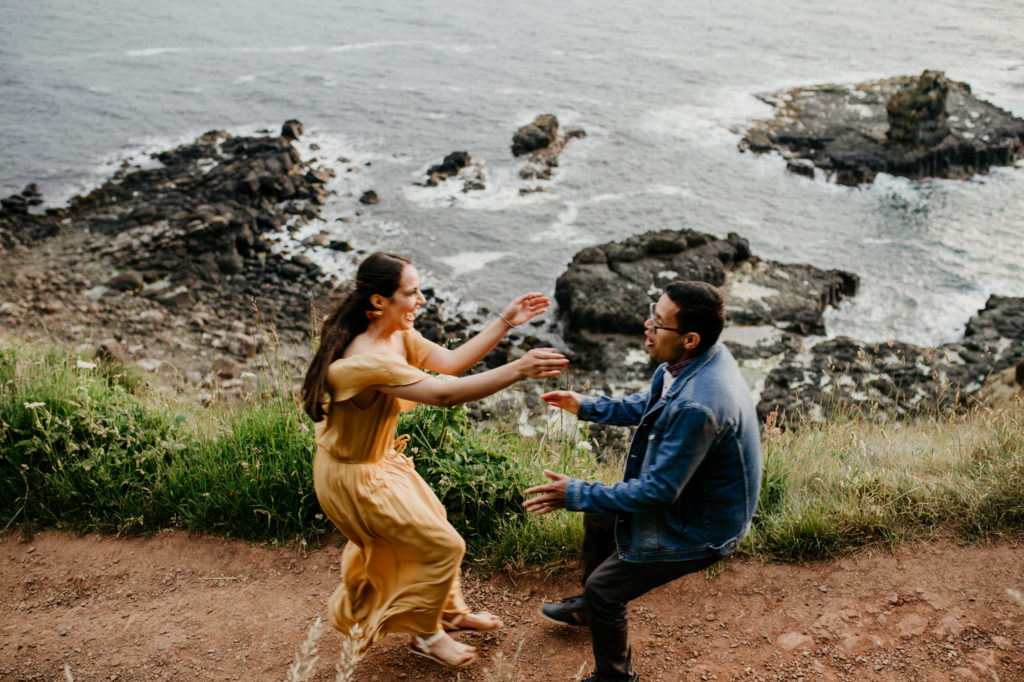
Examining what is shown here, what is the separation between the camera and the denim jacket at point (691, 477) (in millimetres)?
3053

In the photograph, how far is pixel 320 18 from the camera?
36.4 meters

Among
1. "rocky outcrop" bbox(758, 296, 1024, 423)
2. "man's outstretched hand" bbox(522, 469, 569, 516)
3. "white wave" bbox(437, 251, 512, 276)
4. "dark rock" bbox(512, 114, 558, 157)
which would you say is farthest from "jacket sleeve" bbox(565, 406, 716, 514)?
"dark rock" bbox(512, 114, 558, 157)

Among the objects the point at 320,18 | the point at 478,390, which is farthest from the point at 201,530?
the point at 320,18

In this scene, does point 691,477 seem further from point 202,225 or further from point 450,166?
point 450,166

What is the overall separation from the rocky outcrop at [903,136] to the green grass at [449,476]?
54.2 feet

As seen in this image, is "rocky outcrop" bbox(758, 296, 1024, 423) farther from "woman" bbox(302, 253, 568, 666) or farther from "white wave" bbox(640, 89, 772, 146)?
"white wave" bbox(640, 89, 772, 146)

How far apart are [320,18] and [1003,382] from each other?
35.8 metres

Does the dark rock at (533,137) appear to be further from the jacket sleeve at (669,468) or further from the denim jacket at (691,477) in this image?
the jacket sleeve at (669,468)

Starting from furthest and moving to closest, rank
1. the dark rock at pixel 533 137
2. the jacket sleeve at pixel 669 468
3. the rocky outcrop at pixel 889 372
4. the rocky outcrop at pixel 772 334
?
the dark rock at pixel 533 137, the rocky outcrop at pixel 772 334, the rocky outcrop at pixel 889 372, the jacket sleeve at pixel 669 468

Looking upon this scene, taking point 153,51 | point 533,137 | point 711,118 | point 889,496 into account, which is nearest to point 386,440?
point 889,496

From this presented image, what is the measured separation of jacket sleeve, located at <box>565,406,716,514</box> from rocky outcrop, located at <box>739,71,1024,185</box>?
19.4 meters

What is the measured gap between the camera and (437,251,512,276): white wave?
1589 centimetres

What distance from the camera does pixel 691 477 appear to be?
3223 millimetres

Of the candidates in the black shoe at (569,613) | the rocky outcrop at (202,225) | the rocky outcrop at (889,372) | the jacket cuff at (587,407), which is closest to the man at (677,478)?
the jacket cuff at (587,407)
